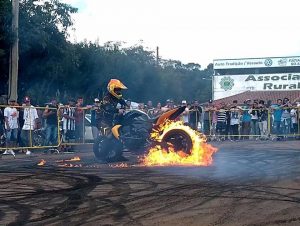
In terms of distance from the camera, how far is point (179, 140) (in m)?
12.1

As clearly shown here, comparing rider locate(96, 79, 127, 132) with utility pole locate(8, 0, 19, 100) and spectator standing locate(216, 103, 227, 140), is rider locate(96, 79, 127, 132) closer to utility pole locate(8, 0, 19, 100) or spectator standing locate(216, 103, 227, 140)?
utility pole locate(8, 0, 19, 100)

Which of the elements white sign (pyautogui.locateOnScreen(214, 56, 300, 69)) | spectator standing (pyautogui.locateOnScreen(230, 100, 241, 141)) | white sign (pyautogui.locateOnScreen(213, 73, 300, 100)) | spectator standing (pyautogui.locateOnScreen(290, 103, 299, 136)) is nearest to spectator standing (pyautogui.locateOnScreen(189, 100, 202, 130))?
spectator standing (pyautogui.locateOnScreen(230, 100, 241, 141))

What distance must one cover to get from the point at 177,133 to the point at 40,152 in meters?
7.47

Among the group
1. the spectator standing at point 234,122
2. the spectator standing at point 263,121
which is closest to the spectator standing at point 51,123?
the spectator standing at point 234,122

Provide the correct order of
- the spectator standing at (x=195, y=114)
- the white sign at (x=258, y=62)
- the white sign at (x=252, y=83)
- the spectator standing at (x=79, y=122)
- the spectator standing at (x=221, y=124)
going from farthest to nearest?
the white sign at (x=258, y=62) < the white sign at (x=252, y=83) < the spectator standing at (x=221, y=124) < the spectator standing at (x=195, y=114) < the spectator standing at (x=79, y=122)

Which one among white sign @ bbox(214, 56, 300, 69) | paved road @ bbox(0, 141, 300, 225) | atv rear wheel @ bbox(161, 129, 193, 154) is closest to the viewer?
paved road @ bbox(0, 141, 300, 225)

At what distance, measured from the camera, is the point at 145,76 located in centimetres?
5681

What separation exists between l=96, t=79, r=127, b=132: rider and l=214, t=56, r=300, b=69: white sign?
7137cm

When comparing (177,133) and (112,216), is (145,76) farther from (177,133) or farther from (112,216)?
(112,216)

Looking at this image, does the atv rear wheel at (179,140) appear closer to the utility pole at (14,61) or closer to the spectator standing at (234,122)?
the utility pole at (14,61)

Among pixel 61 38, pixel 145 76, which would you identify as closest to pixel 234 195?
pixel 61 38

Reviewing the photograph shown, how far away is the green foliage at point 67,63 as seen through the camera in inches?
998

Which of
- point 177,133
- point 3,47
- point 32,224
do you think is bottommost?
point 32,224

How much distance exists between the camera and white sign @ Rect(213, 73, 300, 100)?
78062 mm
